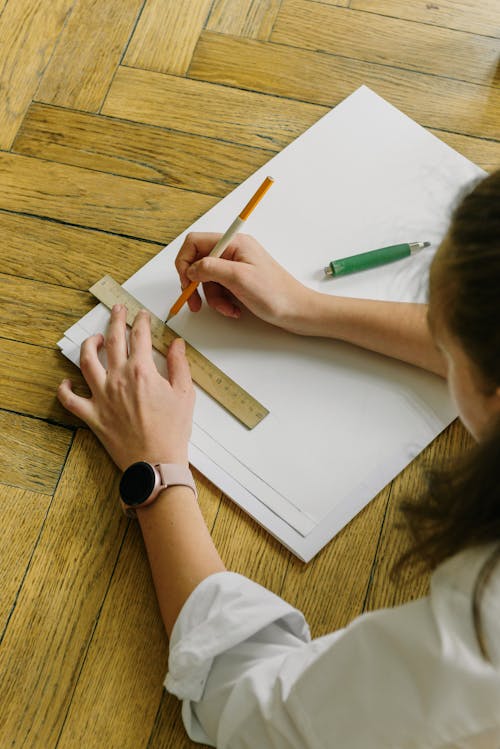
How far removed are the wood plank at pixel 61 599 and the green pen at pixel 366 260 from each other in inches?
14.9

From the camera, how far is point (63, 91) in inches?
45.3

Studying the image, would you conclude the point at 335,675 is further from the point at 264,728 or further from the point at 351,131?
the point at 351,131

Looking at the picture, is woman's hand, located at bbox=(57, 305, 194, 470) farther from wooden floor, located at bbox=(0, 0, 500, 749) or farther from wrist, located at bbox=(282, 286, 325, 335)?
wrist, located at bbox=(282, 286, 325, 335)

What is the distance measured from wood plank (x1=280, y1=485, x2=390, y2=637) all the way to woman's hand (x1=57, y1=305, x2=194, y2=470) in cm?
20

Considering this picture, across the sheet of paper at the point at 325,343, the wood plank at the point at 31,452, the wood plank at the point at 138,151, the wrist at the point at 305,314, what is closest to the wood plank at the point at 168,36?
the wood plank at the point at 138,151

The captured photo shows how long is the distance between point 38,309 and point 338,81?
576 millimetres

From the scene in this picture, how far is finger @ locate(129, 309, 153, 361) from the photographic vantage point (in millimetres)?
937

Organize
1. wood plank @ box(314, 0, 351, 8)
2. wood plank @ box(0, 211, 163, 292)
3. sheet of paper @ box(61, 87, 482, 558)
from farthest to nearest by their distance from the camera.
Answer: wood plank @ box(314, 0, 351, 8)
wood plank @ box(0, 211, 163, 292)
sheet of paper @ box(61, 87, 482, 558)

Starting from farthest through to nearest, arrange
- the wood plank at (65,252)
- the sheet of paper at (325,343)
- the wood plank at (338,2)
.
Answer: the wood plank at (338,2)
the wood plank at (65,252)
the sheet of paper at (325,343)

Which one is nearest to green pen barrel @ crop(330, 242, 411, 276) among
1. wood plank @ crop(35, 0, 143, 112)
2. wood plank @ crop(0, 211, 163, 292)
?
wood plank @ crop(0, 211, 163, 292)

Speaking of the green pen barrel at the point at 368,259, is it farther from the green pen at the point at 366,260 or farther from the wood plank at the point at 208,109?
the wood plank at the point at 208,109

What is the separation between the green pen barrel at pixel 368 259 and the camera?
996 mm

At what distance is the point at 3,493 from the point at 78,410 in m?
0.13

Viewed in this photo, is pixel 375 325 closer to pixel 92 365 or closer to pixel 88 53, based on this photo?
pixel 92 365
